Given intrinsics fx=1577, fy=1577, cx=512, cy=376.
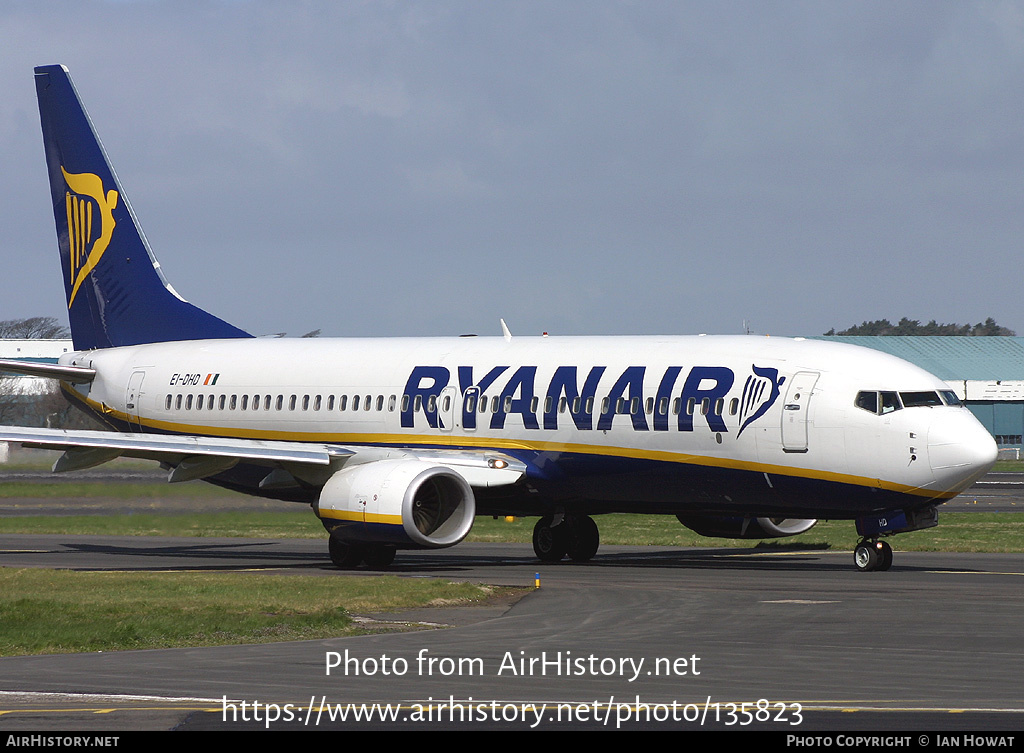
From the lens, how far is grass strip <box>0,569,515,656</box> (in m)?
20.2

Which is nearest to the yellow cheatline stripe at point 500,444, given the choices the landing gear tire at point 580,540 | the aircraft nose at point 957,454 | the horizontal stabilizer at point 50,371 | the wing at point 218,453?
the wing at point 218,453

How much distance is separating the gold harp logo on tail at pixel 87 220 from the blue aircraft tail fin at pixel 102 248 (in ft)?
0.09

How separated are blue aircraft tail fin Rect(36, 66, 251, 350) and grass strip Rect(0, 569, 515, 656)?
43.2ft

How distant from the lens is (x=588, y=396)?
108 feet

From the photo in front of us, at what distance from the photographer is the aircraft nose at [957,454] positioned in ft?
93.8

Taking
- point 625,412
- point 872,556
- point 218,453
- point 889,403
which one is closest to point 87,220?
point 218,453

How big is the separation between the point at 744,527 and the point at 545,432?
18.6ft

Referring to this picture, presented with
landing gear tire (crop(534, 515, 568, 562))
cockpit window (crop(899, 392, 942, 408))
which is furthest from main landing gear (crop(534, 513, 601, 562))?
cockpit window (crop(899, 392, 942, 408))

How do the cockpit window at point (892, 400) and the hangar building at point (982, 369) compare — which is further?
the hangar building at point (982, 369)

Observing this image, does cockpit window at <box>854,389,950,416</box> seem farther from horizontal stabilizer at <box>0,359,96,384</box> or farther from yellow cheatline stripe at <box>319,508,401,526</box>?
horizontal stabilizer at <box>0,359,96,384</box>

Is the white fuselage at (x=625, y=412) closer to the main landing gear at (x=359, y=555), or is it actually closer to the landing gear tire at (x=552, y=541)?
the landing gear tire at (x=552, y=541)
